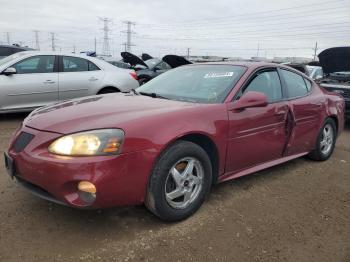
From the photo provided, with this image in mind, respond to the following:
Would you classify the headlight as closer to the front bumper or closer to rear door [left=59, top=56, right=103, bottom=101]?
the front bumper

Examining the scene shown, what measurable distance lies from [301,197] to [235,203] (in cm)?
77

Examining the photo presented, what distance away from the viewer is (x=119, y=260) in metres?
2.60

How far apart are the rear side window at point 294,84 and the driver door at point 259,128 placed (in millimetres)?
183

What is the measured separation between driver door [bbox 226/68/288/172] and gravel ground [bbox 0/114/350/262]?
0.40 metres

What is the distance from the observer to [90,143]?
272 cm

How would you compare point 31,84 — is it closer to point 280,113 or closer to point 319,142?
point 280,113

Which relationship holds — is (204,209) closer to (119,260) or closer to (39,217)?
(119,260)

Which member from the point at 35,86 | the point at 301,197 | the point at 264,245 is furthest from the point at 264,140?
the point at 35,86

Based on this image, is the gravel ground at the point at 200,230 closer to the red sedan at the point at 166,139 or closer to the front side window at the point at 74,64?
the red sedan at the point at 166,139

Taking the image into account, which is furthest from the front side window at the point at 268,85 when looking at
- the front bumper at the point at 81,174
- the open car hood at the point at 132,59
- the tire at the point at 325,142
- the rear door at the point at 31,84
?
the open car hood at the point at 132,59

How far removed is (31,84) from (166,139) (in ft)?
16.3

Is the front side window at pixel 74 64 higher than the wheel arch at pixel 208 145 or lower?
higher

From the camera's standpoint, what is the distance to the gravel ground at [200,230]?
271 cm

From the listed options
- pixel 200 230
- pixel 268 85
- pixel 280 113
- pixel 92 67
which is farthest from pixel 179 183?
pixel 92 67
